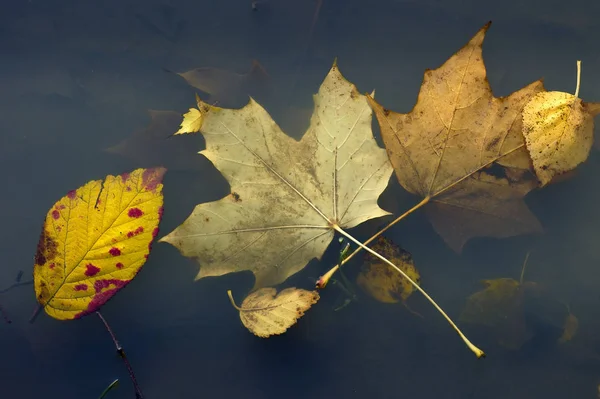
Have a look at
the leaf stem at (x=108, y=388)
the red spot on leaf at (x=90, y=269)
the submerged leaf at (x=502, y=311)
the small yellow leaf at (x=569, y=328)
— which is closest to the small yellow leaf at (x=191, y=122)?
the red spot on leaf at (x=90, y=269)

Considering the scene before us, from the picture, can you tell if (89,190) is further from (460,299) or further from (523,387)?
(523,387)

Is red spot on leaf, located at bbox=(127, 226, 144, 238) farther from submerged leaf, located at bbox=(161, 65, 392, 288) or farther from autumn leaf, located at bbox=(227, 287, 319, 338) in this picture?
autumn leaf, located at bbox=(227, 287, 319, 338)

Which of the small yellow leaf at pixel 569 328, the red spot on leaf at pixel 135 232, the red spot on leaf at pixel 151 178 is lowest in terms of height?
the small yellow leaf at pixel 569 328

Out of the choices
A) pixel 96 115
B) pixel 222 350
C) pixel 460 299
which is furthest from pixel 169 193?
pixel 460 299

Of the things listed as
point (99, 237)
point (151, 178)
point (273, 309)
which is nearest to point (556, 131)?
point (273, 309)

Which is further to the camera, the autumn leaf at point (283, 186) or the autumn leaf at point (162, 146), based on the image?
the autumn leaf at point (162, 146)

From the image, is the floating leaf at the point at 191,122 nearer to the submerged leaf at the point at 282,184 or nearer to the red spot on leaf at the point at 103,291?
the submerged leaf at the point at 282,184

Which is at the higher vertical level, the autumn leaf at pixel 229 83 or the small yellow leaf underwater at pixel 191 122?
the autumn leaf at pixel 229 83
